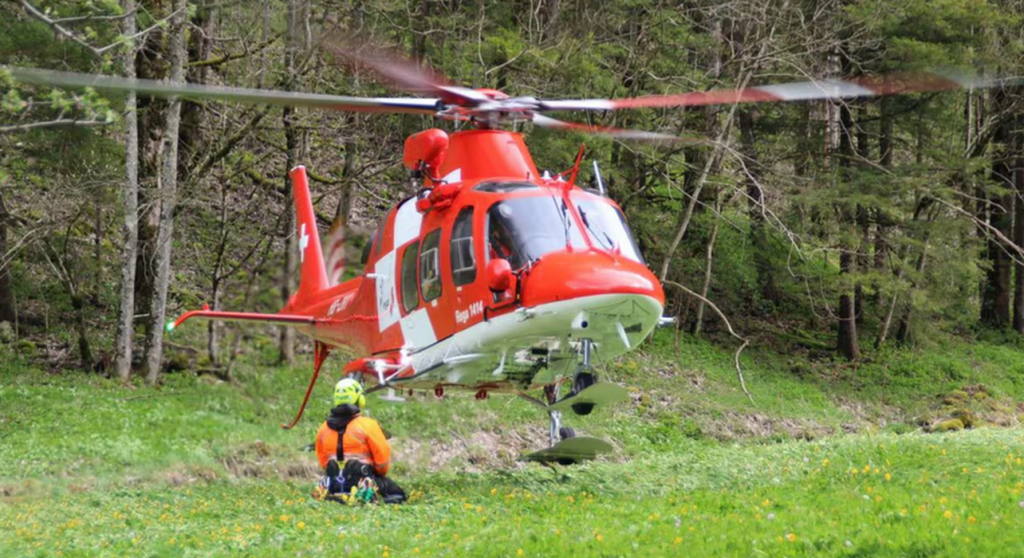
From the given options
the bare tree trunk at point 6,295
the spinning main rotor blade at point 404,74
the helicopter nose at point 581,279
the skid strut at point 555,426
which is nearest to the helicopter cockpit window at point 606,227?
the helicopter nose at point 581,279

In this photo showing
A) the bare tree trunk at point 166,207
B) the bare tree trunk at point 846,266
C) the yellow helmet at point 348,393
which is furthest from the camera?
the bare tree trunk at point 846,266

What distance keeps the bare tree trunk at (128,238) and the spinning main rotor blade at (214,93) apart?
8.78 metres

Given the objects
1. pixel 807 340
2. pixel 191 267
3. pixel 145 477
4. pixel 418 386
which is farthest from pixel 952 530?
pixel 807 340

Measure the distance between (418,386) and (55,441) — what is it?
622 cm

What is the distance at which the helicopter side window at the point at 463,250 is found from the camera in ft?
35.9

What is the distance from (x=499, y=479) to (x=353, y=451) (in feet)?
7.37

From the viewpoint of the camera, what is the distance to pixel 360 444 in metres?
10.4

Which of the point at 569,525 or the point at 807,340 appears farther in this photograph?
the point at 807,340

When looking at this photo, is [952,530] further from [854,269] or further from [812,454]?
[854,269]

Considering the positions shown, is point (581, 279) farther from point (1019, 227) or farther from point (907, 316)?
point (1019, 227)

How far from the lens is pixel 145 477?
46.5 feet

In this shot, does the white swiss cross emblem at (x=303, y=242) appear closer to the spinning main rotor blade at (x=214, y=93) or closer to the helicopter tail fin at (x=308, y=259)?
the helicopter tail fin at (x=308, y=259)

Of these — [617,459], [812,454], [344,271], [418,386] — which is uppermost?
[344,271]

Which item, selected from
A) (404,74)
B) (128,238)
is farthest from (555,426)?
(128,238)
